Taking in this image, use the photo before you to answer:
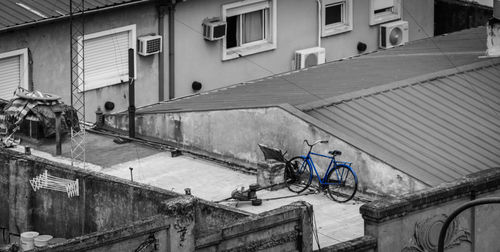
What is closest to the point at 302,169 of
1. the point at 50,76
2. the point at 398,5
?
the point at 50,76

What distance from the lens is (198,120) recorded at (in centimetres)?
3628

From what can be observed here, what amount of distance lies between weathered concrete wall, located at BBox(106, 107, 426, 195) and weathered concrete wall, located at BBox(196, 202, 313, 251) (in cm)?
453

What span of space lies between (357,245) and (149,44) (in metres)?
15.6

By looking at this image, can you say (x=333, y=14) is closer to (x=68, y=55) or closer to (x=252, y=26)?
(x=252, y=26)

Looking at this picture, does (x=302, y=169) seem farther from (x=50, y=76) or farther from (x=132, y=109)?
(x=50, y=76)

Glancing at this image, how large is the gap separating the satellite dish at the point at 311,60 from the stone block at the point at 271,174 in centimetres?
1405

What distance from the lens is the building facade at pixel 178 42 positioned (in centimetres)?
4066

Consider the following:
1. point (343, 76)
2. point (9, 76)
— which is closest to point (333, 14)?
point (343, 76)

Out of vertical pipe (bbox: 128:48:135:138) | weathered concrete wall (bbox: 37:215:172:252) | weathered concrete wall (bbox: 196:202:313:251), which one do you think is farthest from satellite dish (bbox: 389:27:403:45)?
weathered concrete wall (bbox: 37:215:172:252)

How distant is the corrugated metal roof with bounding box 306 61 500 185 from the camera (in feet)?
108

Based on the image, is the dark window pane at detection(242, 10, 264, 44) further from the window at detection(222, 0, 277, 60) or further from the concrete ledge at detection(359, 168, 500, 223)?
the concrete ledge at detection(359, 168, 500, 223)

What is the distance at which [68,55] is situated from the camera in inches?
1630

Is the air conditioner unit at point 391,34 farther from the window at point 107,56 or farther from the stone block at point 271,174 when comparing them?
the stone block at point 271,174

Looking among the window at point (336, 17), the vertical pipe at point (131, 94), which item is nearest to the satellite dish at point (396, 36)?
the window at point (336, 17)
